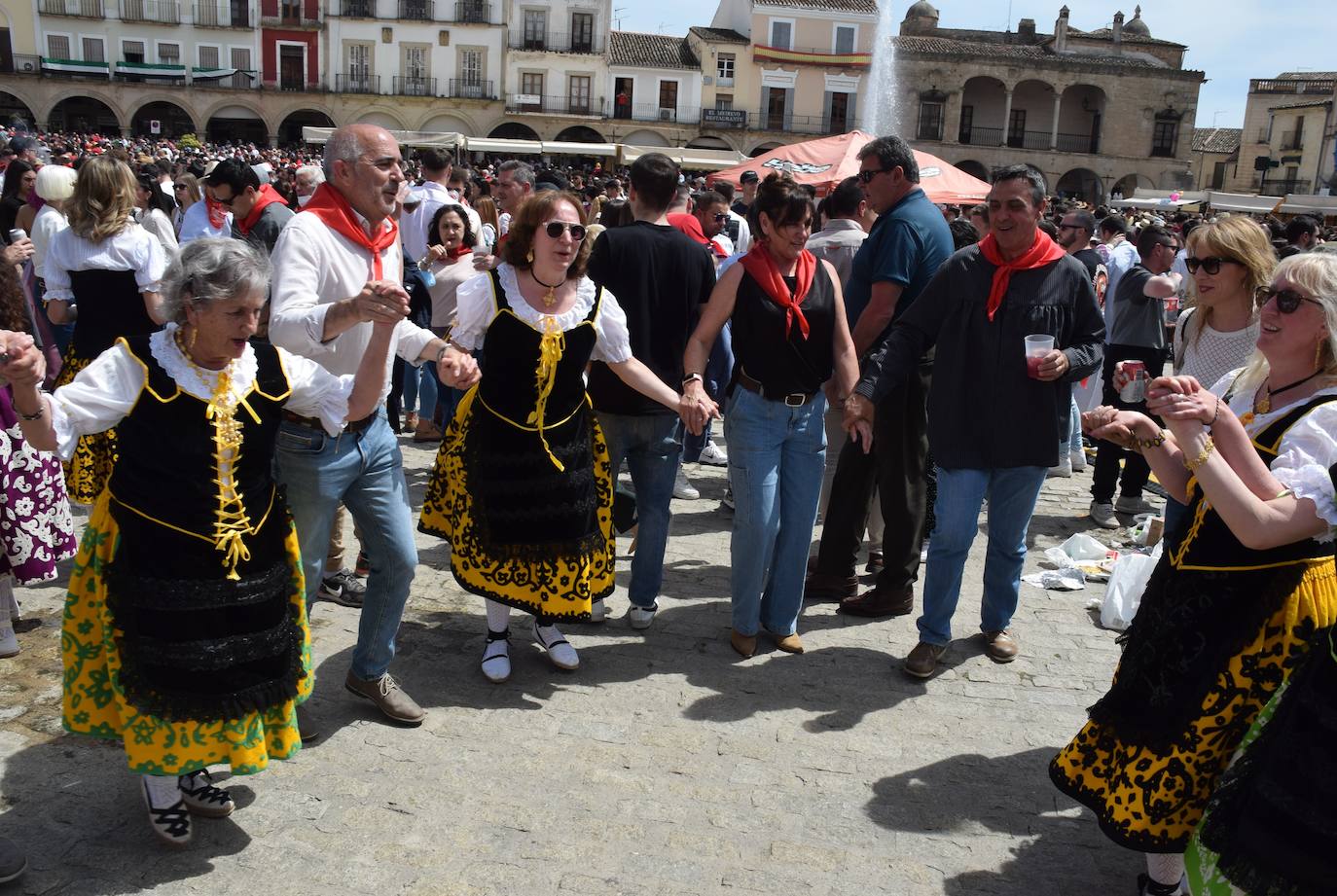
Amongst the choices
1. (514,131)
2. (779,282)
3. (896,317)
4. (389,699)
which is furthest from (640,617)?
(514,131)

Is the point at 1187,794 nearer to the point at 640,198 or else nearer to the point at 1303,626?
the point at 1303,626

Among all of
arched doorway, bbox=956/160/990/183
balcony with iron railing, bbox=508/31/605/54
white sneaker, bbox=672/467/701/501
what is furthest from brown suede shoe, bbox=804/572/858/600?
arched doorway, bbox=956/160/990/183

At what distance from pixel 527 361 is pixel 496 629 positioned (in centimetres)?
114

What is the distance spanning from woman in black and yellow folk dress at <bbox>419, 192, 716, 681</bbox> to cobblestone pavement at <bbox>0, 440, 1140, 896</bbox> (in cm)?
46

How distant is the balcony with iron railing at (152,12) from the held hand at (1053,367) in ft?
179

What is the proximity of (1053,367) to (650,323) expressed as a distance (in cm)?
179

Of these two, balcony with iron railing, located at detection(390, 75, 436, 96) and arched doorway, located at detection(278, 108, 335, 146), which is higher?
balcony with iron railing, located at detection(390, 75, 436, 96)

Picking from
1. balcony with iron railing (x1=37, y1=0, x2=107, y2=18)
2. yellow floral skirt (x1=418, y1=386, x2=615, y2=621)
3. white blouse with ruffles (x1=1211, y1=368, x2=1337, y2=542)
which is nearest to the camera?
white blouse with ruffles (x1=1211, y1=368, x2=1337, y2=542)

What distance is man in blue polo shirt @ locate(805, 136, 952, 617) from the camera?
16.6ft

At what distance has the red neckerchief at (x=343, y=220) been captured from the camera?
3592 mm

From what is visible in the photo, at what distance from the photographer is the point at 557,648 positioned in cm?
451

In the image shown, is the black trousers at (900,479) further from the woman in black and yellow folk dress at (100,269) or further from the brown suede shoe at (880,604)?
the woman in black and yellow folk dress at (100,269)

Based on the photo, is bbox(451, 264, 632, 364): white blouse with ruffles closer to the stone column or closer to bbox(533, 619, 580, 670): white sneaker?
bbox(533, 619, 580, 670): white sneaker

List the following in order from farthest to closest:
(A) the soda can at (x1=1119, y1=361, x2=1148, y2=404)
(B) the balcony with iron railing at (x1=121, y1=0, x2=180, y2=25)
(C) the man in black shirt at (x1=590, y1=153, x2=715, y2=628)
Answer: (B) the balcony with iron railing at (x1=121, y1=0, x2=180, y2=25) → (C) the man in black shirt at (x1=590, y1=153, x2=715, y2=628) → (A) the soda can at (x1=1119, y1=361, x2=1148, y2=404)
